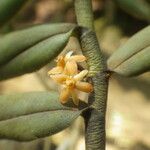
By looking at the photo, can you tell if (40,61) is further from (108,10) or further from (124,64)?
(108,10)

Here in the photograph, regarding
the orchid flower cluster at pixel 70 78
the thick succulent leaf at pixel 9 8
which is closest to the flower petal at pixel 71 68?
the orchid flower cluster at pixel 70 78

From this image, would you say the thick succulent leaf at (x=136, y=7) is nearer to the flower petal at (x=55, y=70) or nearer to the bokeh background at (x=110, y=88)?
the bokeh background at (x=110, y=88)

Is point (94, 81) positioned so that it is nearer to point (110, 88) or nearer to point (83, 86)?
point (83, 86)

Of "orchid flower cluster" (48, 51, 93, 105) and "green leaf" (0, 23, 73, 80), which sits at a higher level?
"green leaf" (0, 23, 73, 80)

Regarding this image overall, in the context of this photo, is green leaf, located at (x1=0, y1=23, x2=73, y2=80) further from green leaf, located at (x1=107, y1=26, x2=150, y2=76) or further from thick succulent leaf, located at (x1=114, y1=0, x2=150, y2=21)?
thick succulent leaf, located at (x1=114, y1=0, x2=150, y2=21)

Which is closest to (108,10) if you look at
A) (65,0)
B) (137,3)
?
(65,0)

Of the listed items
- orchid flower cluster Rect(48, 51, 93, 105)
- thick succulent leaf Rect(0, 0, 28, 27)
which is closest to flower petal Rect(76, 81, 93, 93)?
orchid flower cluster Rect(48, 51, 93, 105)
